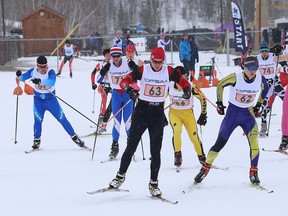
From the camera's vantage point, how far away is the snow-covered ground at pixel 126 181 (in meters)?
5.78

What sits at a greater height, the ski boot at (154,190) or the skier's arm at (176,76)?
the skier's arm at (176,76)

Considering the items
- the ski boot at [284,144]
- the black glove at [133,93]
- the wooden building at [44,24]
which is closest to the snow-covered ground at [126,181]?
the ski boot at [284,144]

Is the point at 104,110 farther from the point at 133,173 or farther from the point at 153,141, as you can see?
the point at 153,141

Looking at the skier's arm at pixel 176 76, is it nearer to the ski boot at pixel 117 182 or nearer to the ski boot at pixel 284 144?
the ski boot at pixel 117 182

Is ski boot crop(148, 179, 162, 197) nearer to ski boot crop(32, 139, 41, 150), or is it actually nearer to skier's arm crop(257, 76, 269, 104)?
skier's arm crop(257, 76, 269, 104)

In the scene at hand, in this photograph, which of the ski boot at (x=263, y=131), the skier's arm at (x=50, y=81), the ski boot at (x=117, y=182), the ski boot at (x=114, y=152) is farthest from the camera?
the ski boot at (x=263, y=131)

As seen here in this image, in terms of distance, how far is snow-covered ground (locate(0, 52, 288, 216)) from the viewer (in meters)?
5.78

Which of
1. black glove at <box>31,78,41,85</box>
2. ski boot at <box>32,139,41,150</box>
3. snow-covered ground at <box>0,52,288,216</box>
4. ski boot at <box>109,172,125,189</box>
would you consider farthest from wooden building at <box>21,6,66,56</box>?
ski boot at <box>109,172,125,189</box>

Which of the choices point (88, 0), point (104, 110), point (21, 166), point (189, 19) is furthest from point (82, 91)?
point (189, 19)

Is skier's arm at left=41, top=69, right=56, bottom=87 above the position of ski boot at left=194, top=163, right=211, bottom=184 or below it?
above

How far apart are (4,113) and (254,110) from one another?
8713 mm

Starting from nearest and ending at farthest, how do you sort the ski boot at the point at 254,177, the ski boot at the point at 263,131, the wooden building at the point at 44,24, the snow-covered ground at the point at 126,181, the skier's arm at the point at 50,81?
the snow-covered ground at the point at 126,181 < the ski boot at the point at 254,177 < the skier's arm at the point at 50,81 < the ski boot at the point at 263,131 < the wooden building at the point at 44,24

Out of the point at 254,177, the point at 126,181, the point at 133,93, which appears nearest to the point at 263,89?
the point at 254,177

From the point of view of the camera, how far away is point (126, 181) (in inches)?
272
